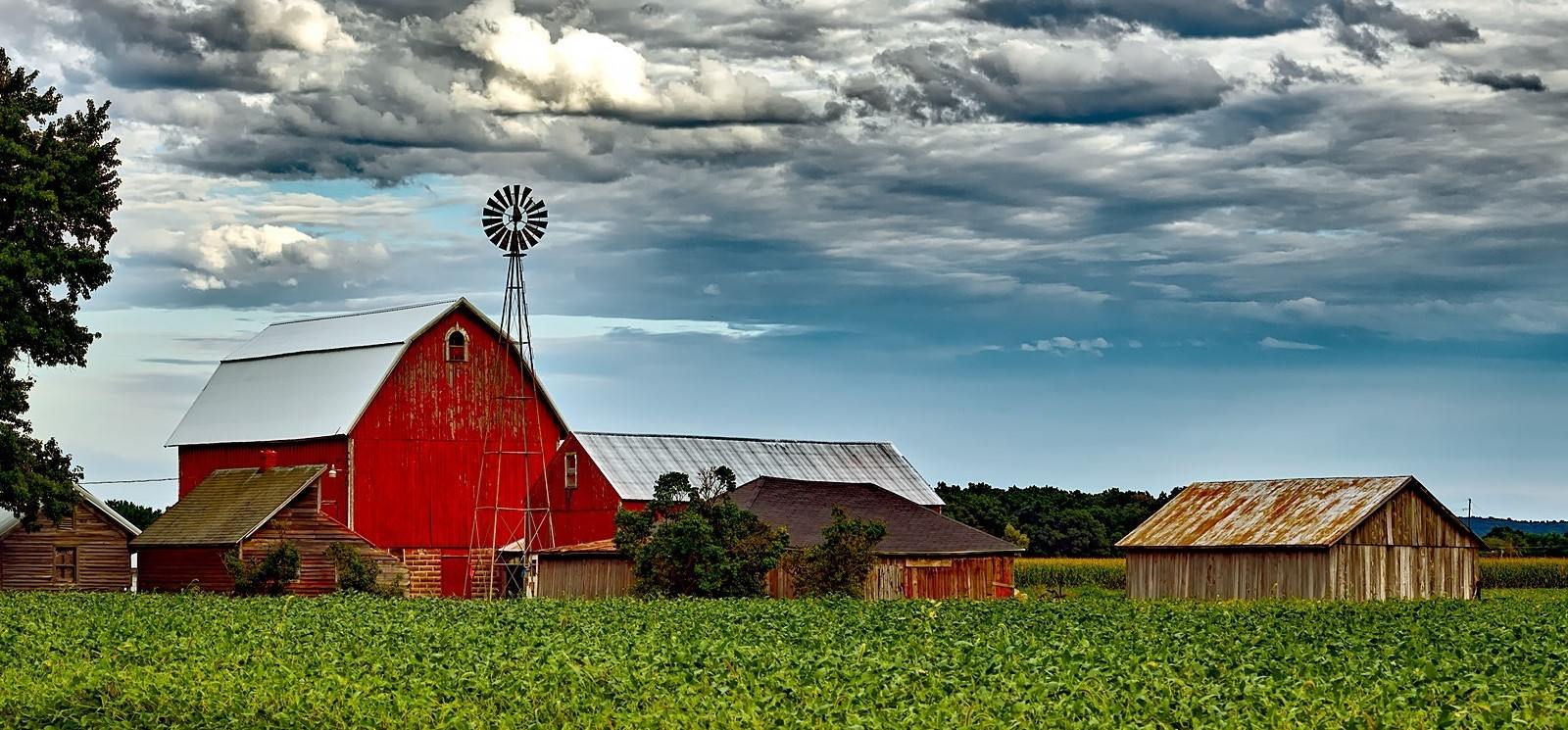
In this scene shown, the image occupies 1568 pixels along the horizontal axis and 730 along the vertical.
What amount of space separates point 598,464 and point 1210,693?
42.9 meters

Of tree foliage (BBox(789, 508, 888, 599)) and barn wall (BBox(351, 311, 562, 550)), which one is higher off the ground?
barn wall (BBox(351, 311, 562, 550))

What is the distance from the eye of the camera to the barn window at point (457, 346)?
200 ft

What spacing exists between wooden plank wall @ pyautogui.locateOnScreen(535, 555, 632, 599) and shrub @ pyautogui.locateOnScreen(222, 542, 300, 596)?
7181mm

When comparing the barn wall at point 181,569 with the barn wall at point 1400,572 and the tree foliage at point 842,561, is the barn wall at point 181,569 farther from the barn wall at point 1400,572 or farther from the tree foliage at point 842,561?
the barn wall at point 1400,572

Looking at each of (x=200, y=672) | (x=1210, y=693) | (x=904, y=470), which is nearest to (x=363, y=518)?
(x=904, y=470)

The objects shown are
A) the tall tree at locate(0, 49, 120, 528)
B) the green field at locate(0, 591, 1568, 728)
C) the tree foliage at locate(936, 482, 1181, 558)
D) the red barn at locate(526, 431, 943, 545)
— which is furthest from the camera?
the tree foliage at locate(936, 482, 1181, 558)

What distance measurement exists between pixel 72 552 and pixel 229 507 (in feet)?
16.6

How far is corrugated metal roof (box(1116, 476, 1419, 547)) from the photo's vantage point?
52.3 metres

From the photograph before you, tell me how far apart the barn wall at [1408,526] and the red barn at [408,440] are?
2556cm

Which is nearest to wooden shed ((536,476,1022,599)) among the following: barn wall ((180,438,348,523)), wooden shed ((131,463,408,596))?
wooden shed ((131,463,408,596))

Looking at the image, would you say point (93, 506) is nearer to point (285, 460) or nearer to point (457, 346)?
point (285, 460)

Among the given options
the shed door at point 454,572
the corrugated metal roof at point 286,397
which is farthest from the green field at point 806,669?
the corrugated metal roof at point 286,397

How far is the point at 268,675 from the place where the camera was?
2330 centimetres

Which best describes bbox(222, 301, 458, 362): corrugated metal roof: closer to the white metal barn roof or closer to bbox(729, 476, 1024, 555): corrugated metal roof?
the white metal barn roof
